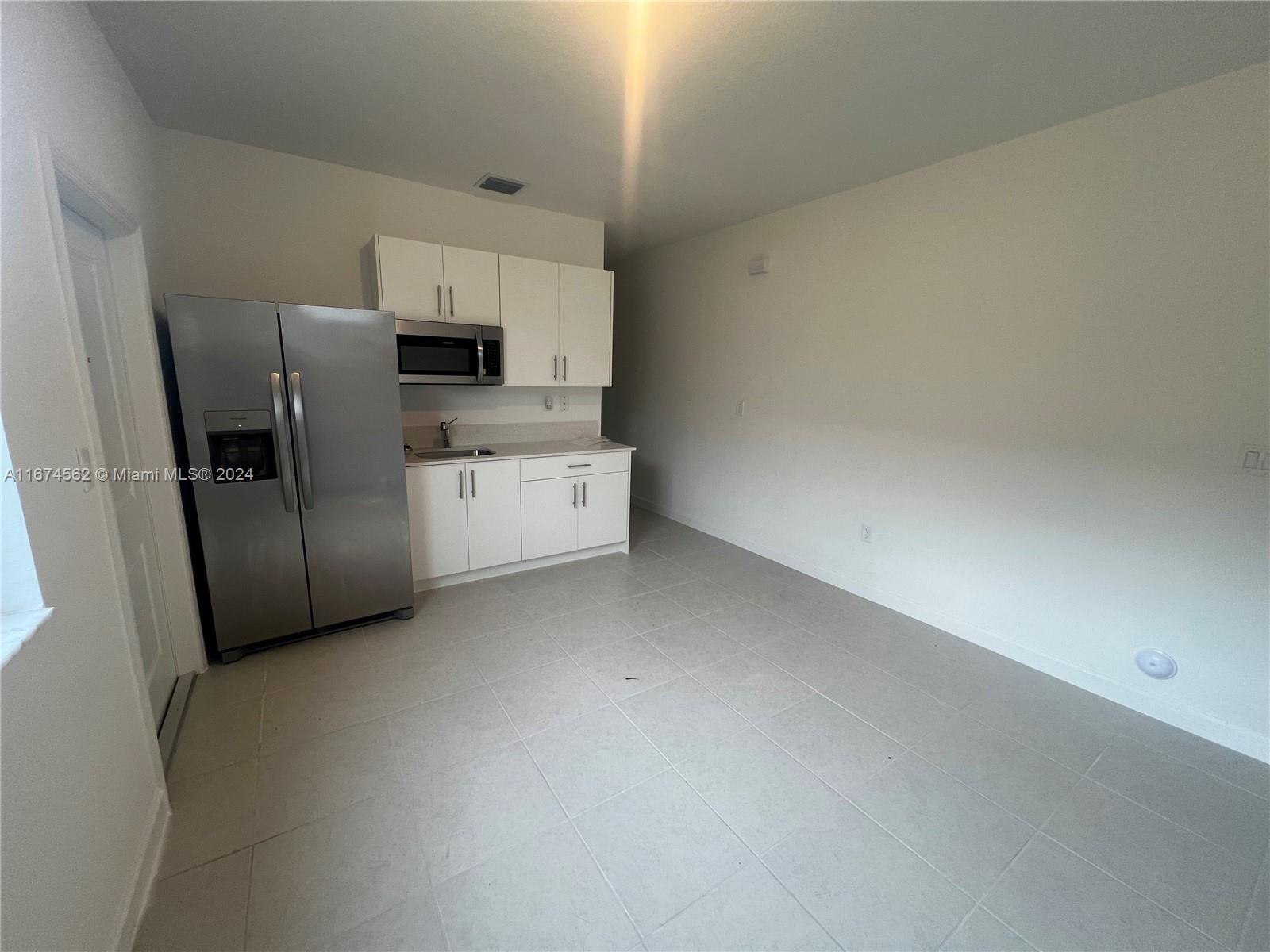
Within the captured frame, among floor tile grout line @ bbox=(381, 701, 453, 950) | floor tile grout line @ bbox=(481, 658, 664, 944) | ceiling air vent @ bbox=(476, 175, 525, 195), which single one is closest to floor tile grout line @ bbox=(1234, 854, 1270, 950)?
floor tile grout line @ bbox=(481, 658, 664, 944)

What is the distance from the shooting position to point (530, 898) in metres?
1.32

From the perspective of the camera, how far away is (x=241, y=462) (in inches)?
87.8

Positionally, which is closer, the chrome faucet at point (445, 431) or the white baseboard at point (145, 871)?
the white baseboard at point (145, 871)

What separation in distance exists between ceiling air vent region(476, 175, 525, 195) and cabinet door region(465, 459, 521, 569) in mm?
1756

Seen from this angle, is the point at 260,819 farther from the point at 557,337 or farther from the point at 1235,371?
the point at 1235,371

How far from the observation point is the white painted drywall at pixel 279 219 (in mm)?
2562

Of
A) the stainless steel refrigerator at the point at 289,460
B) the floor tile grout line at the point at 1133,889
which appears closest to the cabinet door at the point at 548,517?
the stainless steel refrigerator at the point at 289,460

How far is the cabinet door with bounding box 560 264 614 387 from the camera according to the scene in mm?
3533

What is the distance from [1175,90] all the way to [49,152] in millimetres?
3739

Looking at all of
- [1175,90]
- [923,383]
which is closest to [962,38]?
[1175,90]

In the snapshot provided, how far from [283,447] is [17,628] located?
1.44 meters

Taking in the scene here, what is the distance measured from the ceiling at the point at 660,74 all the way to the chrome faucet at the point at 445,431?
1.57 meters

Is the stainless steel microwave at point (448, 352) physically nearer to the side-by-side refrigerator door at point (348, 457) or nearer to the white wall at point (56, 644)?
the side-by-side refrigerator door at point (348, 457)

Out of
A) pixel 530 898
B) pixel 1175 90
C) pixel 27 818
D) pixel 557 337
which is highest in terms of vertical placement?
pixel 1175 90
